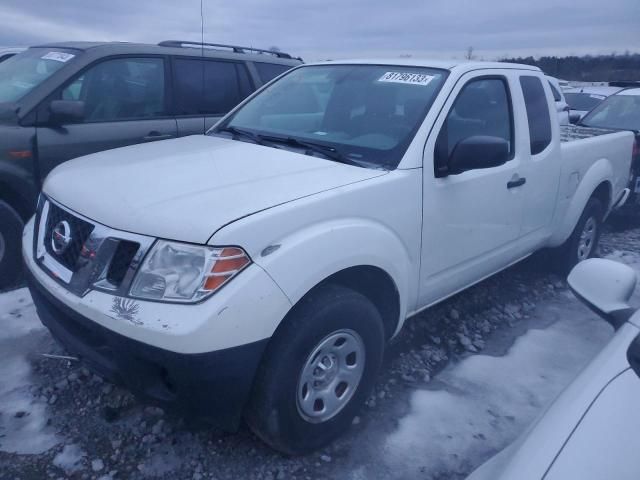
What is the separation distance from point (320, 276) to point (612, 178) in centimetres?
384

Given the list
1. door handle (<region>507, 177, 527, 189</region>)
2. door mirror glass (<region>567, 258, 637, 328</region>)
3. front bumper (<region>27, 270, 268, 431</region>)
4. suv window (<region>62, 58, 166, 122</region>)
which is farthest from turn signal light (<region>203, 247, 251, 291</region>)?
suv window (<region>62, 58, 166, 122</region>)

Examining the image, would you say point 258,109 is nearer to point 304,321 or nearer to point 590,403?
point 304,321

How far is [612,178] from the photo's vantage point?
496 cm

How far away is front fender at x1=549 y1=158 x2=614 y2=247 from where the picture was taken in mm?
4352

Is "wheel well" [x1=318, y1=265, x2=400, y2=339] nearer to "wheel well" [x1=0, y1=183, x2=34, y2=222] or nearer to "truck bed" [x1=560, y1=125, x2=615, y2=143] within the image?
"truck bed" [x1=560, y1=125, x2=615, y2=143]

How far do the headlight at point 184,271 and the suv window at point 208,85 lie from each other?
10.7 ft

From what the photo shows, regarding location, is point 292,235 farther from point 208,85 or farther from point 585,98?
point 585,98

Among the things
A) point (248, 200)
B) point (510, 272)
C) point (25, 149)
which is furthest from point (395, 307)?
point (25, 149)

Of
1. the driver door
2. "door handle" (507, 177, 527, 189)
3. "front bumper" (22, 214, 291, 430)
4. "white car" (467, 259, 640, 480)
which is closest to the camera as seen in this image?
"white car" (467, 259, 640, 480)

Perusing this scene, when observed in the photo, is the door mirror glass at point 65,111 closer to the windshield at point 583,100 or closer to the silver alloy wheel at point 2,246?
the silver alloy wheel at point 2,246

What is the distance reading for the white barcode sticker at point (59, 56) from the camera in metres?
4.44

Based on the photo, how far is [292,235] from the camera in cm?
221

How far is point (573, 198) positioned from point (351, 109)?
7.30 ft

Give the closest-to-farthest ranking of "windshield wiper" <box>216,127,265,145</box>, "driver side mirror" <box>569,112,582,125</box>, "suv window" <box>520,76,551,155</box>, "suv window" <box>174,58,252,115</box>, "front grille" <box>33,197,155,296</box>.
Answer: "front grille" <box>33,197,155,296</box>, "windshield wiper" <box>216,127,265,145</box>, "suv window" <box>520,76,551,155</box>, "suv window" <box>174,58,252,115</box>, "driver side mirror" <box>569,112,582,125</box>
